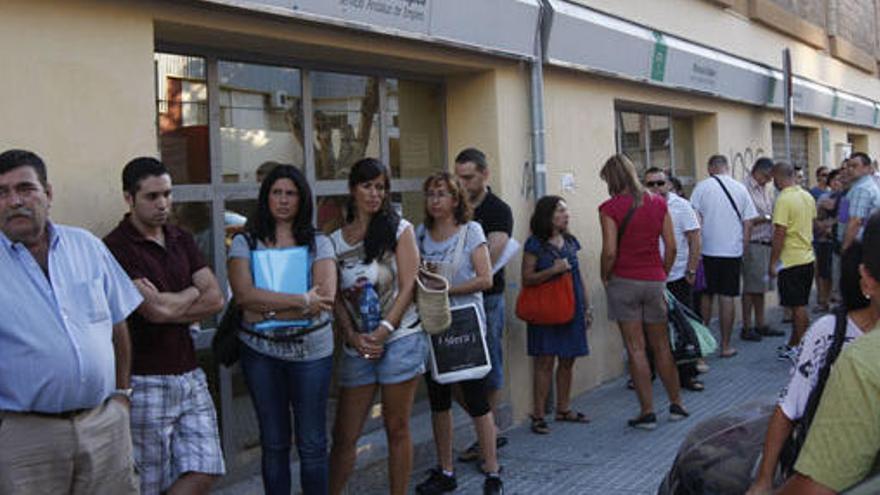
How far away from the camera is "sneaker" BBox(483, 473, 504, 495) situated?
511 centimetres

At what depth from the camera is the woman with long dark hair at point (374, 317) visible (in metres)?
4.46

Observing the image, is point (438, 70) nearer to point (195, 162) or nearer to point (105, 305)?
point (195, 162)

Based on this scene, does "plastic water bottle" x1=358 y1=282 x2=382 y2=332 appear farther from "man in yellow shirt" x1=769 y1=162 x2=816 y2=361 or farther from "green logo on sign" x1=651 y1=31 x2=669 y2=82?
"man in yellow shirt" x1=769 y1=162 x2=816 y2=361

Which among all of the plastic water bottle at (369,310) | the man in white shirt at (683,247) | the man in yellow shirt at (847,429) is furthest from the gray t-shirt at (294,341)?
the man in white shirt at (683,247)

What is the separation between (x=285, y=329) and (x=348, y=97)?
2.46 meters

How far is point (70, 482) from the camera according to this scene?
3.08 m

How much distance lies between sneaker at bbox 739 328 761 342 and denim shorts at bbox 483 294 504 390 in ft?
16.6

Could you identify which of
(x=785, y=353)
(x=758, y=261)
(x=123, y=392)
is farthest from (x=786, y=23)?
(x=123, y=392)

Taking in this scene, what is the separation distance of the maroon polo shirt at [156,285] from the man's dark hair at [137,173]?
0.46 ft

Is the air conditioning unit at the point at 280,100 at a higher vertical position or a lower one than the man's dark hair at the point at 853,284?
higher

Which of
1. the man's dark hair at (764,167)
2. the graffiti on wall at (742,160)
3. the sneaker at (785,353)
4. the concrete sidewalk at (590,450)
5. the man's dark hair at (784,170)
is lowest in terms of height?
the concrete sidewalk at (590,450)

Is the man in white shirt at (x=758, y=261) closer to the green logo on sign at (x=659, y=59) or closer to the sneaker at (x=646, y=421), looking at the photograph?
the green logo on sign at (x=659, y=59)

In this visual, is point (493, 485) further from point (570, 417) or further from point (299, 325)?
point (570, 417)

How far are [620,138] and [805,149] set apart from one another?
23.3ft
